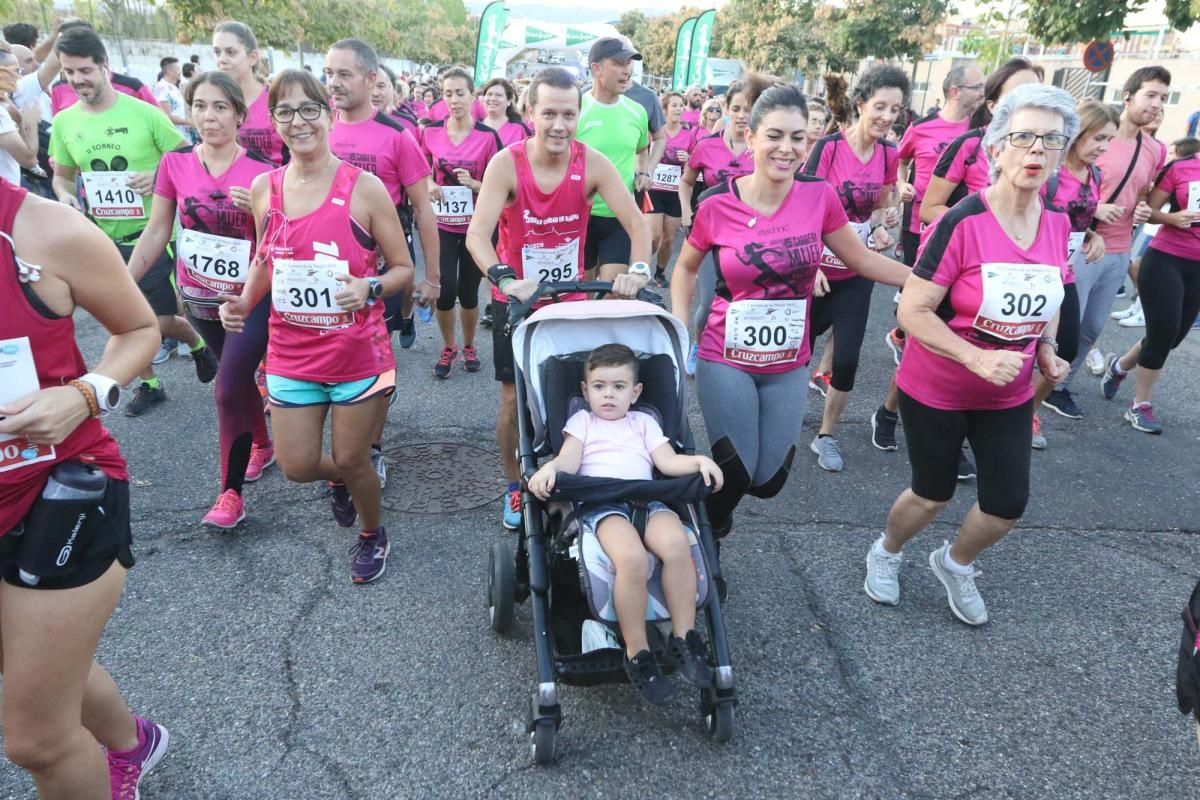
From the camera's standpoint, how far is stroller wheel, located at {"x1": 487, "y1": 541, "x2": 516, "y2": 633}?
9.86ft

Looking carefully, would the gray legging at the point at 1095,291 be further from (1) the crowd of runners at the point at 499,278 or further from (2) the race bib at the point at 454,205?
(2) the race bib at the point at 454,205

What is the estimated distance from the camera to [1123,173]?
5105 mm

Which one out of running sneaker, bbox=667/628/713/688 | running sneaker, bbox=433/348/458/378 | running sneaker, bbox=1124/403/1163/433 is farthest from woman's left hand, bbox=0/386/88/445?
running sneaker, bbox=1124/403/1163/433

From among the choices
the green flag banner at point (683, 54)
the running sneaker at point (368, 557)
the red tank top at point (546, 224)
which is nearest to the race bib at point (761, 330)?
the red tank top at point (546, 224)

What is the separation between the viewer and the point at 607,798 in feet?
7.96

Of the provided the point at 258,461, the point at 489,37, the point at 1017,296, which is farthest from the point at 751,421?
the point at 489,37

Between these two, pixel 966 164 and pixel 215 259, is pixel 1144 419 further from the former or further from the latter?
pixel 215 259

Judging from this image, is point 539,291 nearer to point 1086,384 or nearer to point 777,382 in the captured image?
point 777,382

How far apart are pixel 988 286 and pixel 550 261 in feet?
6.54

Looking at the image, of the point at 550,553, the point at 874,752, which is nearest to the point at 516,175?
the point at 550,553

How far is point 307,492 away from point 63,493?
261cm

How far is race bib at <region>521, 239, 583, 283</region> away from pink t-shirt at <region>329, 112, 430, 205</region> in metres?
1.25

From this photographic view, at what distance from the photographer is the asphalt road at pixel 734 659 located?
252 centimetres

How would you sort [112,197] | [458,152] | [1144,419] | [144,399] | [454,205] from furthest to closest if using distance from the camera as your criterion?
[458,152] → [454,205] → [1144,419] → [144,399] → [112,197]
